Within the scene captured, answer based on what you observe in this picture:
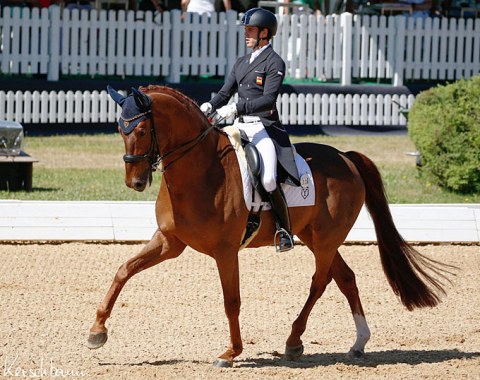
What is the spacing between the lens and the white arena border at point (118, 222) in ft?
37.6

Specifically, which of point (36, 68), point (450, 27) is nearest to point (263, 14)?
point (36, 68)

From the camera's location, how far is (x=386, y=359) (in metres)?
7.76

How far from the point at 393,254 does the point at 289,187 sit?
3.67 ft

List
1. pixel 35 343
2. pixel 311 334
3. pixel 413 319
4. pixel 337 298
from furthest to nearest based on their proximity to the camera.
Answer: pixel 337 298, pixel 413 319, pixel 311 334, pixel 35 343

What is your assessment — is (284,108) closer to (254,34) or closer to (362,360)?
(254,34)

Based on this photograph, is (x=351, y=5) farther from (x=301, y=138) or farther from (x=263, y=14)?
(x=263, y=14)

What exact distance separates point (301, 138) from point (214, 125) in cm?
1164

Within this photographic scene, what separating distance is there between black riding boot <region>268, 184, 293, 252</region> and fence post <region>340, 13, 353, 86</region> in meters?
12.4

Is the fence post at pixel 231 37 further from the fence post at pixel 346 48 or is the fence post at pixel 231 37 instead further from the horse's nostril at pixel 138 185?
the horse's nostril at pixel 138 185

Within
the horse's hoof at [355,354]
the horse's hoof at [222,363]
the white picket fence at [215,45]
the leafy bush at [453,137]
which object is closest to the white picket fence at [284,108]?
the white picket fence at [215,45]

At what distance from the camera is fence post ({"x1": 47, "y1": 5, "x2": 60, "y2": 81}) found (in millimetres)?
18234

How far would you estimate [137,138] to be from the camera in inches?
274

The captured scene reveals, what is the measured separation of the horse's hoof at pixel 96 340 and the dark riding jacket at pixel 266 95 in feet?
5.25

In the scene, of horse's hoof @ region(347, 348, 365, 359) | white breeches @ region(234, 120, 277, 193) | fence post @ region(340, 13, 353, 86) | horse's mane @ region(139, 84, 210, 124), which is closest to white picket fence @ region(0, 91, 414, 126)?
fence post @ region(340, 13, 353, 86)
